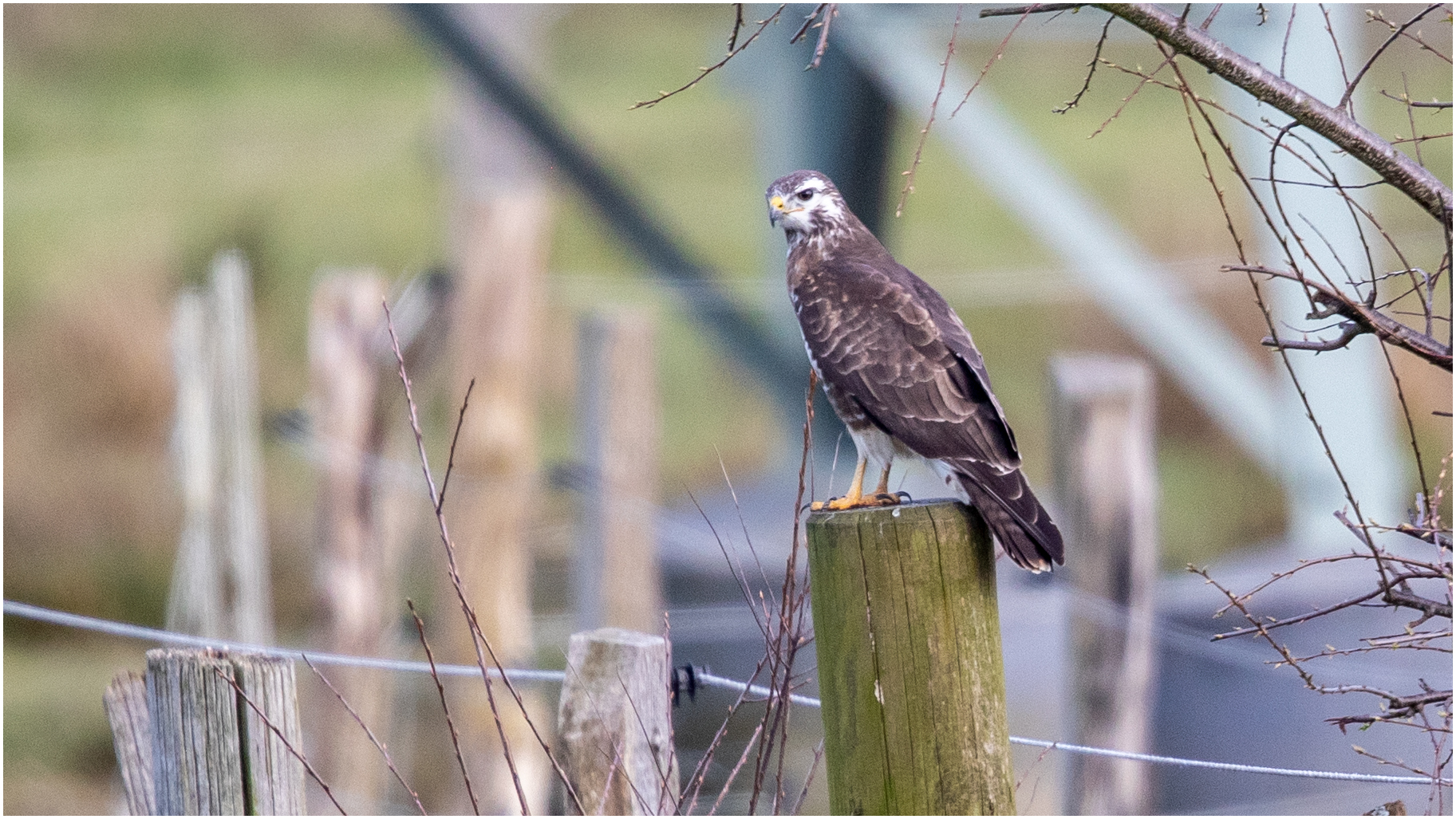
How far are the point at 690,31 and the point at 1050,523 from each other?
2099 centimetres

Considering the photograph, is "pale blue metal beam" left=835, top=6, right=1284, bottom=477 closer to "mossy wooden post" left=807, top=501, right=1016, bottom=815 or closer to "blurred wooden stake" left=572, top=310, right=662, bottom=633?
"blurred wooden stake" left=572, top=310, right=662, bottom=633

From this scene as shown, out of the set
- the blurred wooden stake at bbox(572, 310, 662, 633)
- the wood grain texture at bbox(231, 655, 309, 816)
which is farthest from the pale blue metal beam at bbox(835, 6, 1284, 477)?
the wood grain texture at bbox(231, 655, 309, 816)

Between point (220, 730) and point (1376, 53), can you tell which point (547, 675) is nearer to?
point (220, 730)

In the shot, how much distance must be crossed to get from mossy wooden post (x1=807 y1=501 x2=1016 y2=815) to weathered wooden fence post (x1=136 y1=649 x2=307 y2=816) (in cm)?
76

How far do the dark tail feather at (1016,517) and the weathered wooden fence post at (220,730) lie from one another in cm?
104

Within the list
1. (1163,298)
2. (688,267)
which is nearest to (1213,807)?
(1163,298)

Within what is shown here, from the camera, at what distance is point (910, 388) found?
2553mm

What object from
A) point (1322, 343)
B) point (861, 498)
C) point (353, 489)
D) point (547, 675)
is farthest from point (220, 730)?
point (353, 489)

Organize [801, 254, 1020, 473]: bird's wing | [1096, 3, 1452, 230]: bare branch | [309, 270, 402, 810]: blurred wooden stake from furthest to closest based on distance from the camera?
1. [309, 270, 402, 810]: blurred wooden stake
2. [801, 254, 1020, 473]: bird's wing
3. [1096, 3, 1452, 230]: bare branch

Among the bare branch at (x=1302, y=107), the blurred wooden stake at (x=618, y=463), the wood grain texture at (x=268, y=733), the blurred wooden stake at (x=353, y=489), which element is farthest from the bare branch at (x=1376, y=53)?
the blurred wooden stake at (x=353, y=489)

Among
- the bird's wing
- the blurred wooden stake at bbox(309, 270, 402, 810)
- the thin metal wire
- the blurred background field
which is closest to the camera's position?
the thin metal wire

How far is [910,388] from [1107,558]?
1.97 metres

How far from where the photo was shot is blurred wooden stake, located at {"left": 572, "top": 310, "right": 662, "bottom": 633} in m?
5.56

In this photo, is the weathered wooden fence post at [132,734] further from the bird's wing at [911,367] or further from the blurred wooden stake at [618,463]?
the blurred wooden stake at [618,463]
